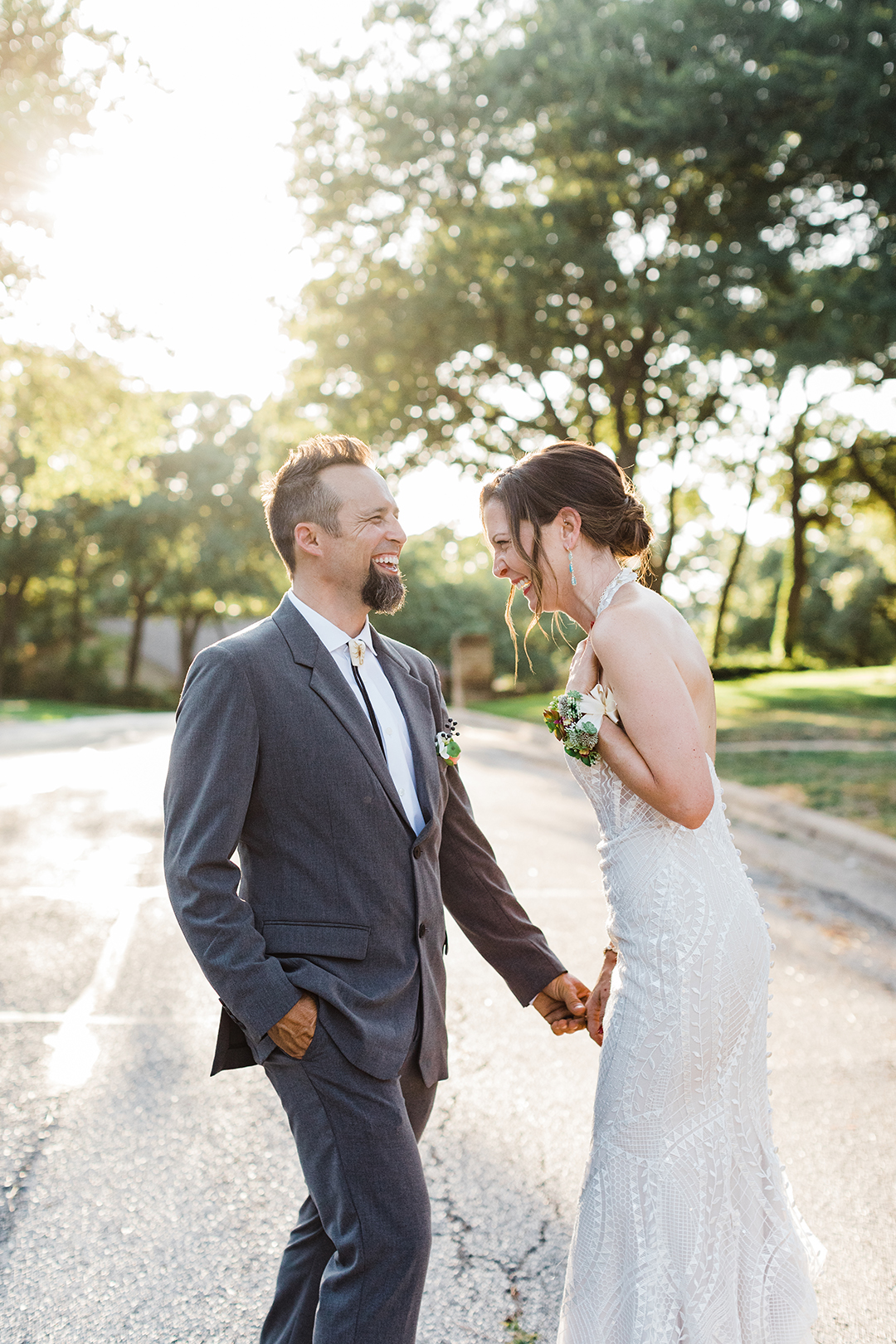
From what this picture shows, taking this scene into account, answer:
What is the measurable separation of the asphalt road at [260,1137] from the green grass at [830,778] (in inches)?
94.4

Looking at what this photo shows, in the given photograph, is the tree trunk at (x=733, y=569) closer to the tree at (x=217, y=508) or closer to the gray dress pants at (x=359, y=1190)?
A: the tree at (x=217, y=508)

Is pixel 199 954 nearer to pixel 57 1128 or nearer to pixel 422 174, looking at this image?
pixel 57 1128

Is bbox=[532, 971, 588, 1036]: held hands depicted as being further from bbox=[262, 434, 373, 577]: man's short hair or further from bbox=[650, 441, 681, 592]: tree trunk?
bbox=[650, 441, 681, 592]: tree trunk

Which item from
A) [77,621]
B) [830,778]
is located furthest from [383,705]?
[77,621]

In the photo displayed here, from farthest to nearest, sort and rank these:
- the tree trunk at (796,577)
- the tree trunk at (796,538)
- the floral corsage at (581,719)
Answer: the tree trunk at (796,577)
the tree trunk at (796,538)
the floral corsage at (581,719)

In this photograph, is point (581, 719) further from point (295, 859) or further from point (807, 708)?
point (807, 708)

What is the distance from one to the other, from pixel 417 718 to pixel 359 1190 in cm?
106

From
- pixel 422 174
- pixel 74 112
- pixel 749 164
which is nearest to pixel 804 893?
pixel 749 164

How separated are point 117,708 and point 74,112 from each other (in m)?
25.7

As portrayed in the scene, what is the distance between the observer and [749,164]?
15570mm

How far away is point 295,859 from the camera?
7.24 feet

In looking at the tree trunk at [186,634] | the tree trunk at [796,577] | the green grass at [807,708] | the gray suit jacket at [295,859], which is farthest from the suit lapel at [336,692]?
the tree trunk at [186,634]

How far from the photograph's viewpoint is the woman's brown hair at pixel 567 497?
247cm

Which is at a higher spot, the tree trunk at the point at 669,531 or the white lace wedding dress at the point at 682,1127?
the tree trunk at the point at 669,531
